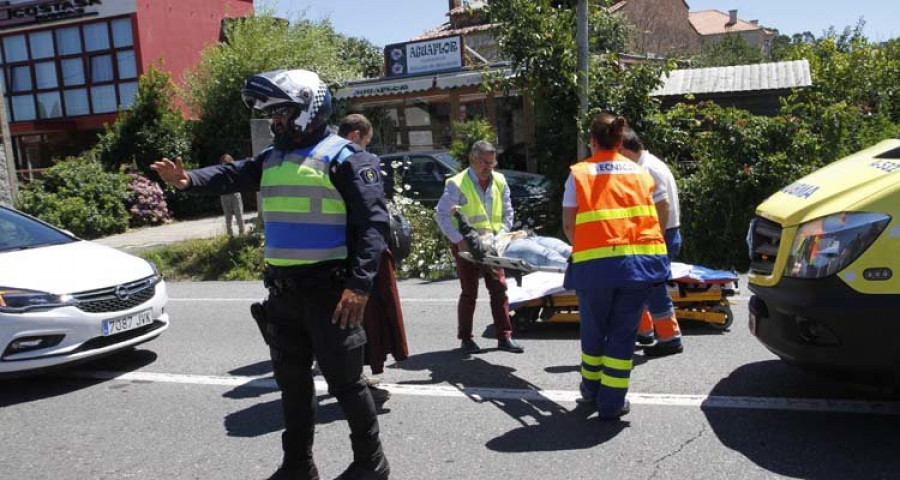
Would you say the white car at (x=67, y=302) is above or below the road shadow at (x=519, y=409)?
above

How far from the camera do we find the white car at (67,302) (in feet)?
17.7

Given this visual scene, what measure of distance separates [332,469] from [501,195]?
2914 millimetres

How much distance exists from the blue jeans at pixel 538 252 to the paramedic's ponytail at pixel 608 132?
169 centimetres

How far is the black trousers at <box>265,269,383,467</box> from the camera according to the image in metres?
3.50

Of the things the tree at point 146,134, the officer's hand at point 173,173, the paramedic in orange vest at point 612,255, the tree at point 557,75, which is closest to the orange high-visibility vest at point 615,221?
the paramedic in orange vest at point 612,255

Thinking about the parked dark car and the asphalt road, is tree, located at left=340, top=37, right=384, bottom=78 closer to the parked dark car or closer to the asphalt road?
the parked dark car

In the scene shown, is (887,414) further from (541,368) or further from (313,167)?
(313,167)

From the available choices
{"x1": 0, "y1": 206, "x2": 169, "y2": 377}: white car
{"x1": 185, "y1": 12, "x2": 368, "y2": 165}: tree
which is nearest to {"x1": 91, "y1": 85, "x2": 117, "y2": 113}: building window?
{"x1": 185, "y1": 12, "x2": 368, "y2": 165}: tree

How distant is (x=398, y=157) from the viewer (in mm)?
13945

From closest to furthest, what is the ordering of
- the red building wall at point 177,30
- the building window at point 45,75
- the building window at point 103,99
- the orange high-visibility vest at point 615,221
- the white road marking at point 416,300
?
1. the orange high-visibility vest at point 615,221
2. the white road marking at point 416,300
3. the red building wall at point 177,30
4. the building window at point 103,99
5. the building window at point 45,75

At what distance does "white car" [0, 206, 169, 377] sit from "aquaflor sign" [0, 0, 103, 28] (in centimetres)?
2138

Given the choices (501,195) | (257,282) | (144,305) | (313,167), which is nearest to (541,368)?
(501,195)

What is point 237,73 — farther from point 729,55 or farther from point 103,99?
point 729,55

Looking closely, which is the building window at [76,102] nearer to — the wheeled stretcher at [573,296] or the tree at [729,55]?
the tree at [729,55]
